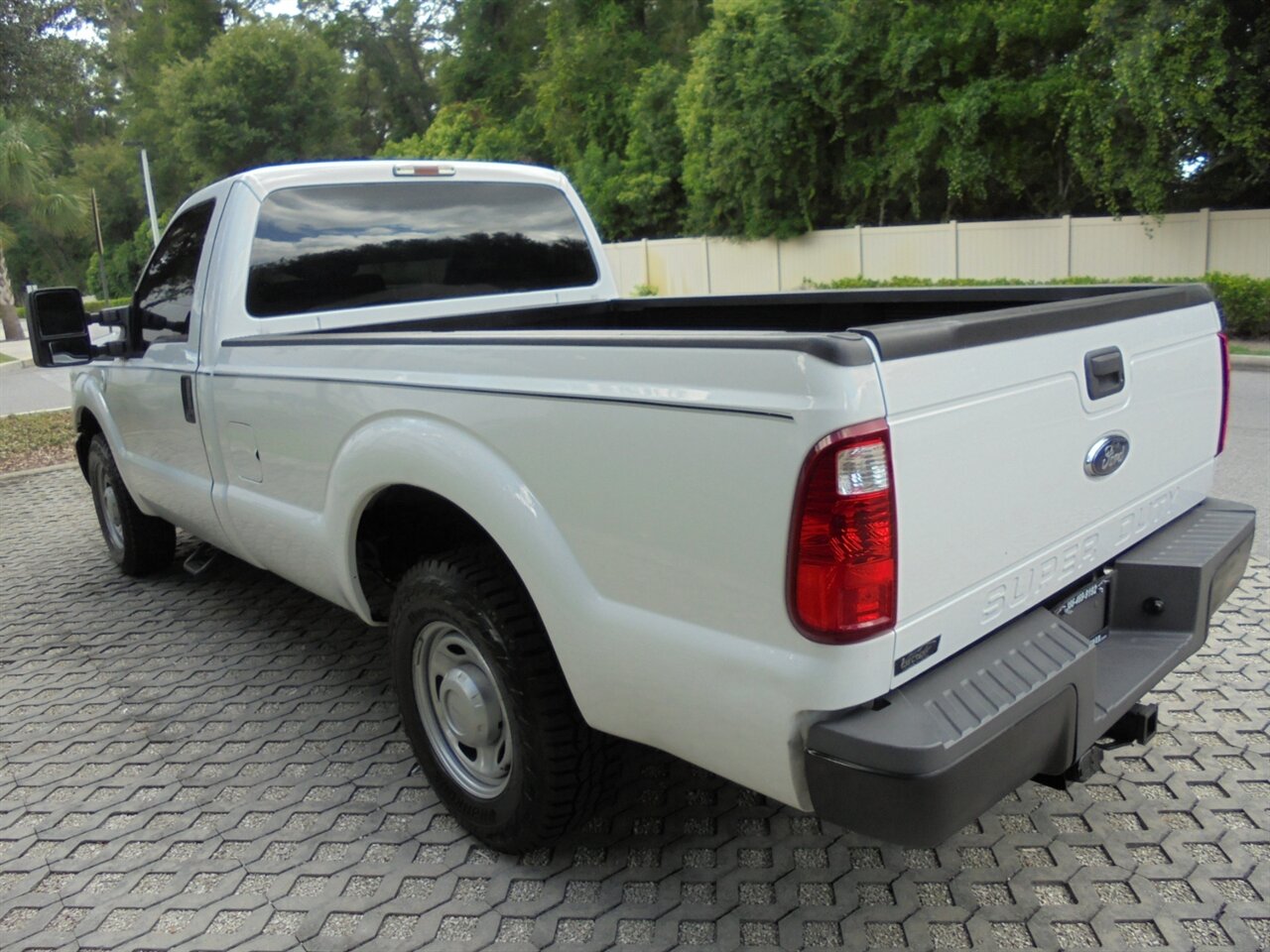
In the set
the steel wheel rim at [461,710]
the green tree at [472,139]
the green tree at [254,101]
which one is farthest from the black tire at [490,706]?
the green tree at [254,101]

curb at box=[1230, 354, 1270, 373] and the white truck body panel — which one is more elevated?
the white truck body panel

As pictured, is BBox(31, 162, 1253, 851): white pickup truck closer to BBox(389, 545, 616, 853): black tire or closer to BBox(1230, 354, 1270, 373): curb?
BBox(389, 545, 616, 853): black tire

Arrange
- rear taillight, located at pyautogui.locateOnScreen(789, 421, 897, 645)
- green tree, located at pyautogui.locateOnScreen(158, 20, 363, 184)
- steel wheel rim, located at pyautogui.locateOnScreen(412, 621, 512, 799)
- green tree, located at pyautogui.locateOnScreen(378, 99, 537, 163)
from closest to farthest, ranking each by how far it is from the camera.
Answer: rear taillight, located at pyautogui.locateOnScreen(789, 421, 897, 645), steel wheel rim, located at pyautogui.locateOnScreen(412, 621, 512, 799), green tree, located at pyautogui.locateOnScreen(378, 99, 537, 163), green tree, located at pyautogui.locateOnScreen(158, 20, 363, 184)

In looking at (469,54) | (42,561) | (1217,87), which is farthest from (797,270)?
(469,54)

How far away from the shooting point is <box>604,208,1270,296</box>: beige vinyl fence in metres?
17.0

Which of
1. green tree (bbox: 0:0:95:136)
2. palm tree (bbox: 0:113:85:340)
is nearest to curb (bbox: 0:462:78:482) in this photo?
green tree (bbox: 0:0:95:136)

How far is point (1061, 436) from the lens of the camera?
237cm

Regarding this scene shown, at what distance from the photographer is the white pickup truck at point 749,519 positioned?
1.97m

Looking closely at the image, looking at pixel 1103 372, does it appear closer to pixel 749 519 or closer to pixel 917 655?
pixel 917 655

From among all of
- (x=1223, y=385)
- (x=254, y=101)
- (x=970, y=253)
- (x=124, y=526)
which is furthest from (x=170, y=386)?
(x=254, y=101)

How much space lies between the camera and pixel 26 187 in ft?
97.2

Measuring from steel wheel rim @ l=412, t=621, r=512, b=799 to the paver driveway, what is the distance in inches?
9.1

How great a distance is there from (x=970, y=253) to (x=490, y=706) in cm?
2022

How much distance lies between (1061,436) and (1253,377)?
11.0 metres
